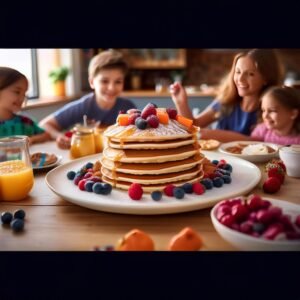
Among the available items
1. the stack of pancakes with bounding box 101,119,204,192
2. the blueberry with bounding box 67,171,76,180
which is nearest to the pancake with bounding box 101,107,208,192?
the stack of pancakes with bounding box 101,119,204,192

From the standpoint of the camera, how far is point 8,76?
1.06 metres

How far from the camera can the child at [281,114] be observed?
1.07 meters

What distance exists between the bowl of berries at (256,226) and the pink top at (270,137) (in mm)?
649

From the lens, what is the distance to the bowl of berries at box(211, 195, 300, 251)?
671 millimetres

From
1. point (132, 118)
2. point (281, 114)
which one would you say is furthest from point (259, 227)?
point (281, 114)

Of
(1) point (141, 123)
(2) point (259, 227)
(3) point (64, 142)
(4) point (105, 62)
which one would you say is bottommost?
(3) point (64, 142)

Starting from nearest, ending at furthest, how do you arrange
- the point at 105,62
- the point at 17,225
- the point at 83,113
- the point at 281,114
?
the point at 17,225 < the point at 281,114 < the point at 105,62 < the point at 83,113

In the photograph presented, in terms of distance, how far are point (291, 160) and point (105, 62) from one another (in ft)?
2.64

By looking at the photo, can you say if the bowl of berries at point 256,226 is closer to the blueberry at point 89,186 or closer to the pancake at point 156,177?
the pancake at point 156,177

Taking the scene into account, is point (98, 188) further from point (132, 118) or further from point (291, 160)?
point (291, 160)

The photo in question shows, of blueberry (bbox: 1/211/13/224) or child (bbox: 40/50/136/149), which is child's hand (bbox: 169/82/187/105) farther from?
blueberry (bbox: 1/211/13/224)

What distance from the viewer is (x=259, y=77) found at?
99 centimetres
